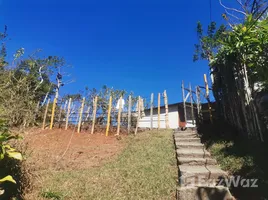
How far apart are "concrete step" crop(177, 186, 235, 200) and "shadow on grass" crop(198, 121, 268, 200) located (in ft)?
1.04

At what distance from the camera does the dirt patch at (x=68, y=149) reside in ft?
19.5

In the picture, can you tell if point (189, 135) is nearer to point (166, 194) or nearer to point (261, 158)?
point (261, 158)

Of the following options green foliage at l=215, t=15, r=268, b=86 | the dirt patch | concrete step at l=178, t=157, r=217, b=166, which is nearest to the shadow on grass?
concrete step at l=178, t=157, r=217, b=166

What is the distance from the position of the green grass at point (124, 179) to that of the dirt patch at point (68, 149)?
21.4 inches

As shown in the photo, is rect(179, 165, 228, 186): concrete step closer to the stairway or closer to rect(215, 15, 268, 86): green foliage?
the stairway

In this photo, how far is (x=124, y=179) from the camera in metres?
4.71

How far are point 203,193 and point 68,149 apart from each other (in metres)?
4.87

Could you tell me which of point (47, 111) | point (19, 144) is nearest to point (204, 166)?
point (19, 144)

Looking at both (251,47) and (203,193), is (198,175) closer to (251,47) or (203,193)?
(203,193)

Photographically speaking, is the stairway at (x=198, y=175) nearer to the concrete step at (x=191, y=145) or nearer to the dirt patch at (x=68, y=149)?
the concrete step at (x=191, y=145)

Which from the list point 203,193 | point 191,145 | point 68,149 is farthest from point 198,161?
point 68,149

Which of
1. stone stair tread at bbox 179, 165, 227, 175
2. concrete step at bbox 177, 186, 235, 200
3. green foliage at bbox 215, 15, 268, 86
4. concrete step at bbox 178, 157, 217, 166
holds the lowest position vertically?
concrete step at bbox 177, 186, 235, 200

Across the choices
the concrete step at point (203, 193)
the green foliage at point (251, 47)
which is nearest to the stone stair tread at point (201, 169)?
the concrete step at point (203, 193)

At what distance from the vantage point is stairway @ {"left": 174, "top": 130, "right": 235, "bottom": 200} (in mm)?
3867
